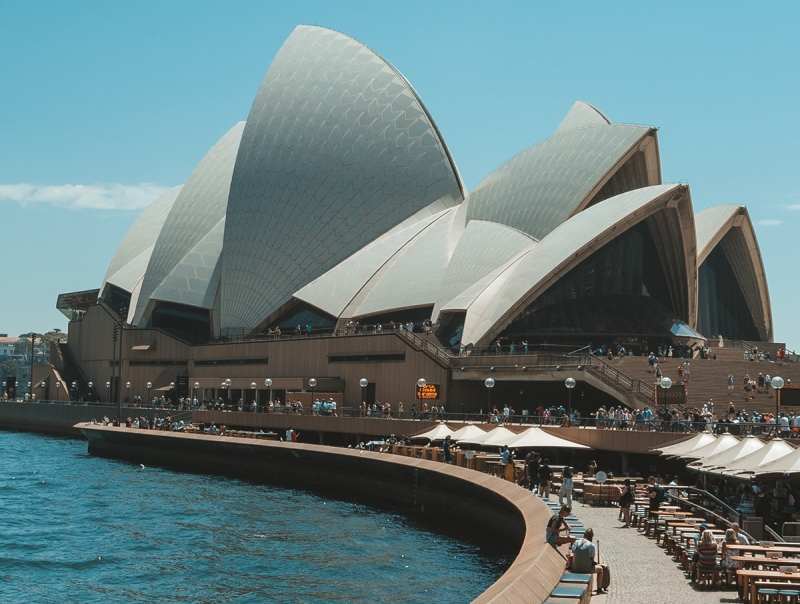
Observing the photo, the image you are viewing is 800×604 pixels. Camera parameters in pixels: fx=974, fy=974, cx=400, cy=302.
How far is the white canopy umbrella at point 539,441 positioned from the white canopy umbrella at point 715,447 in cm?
534

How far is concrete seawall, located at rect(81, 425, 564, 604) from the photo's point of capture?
40.3ft

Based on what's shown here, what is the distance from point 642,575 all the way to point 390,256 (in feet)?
125

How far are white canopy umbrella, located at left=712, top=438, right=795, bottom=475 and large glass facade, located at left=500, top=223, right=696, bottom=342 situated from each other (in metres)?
24.5

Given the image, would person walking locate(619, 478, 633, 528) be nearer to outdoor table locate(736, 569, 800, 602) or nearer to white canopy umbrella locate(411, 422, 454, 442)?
outdoor table locate(736, 569, 800, 602)

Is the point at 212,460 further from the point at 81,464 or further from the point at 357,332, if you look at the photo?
the point at 357,332

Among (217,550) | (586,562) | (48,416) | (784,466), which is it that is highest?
(48,416)

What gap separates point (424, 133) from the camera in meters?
54.2

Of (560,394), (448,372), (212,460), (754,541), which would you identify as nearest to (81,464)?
(212,460)

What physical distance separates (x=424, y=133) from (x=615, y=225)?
1658cm

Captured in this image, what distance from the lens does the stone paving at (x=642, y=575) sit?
39.6 feet

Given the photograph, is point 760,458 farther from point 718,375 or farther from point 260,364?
point 260,364

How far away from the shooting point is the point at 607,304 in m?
43.7

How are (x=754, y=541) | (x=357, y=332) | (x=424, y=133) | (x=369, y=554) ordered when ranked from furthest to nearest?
(x=424, y=133) → (x=357, y=332) → (x=369, y=554) → (x=754, y=541)

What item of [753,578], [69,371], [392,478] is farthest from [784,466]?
[69,371]
